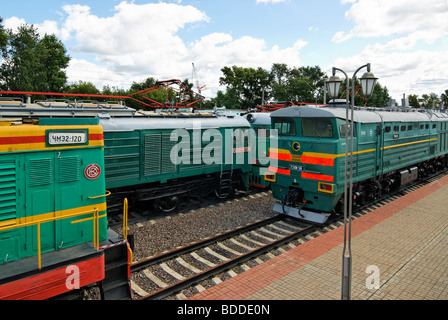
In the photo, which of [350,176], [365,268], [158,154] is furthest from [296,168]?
[350,176]

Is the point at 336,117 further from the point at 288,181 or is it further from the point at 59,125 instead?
the point at 59,125

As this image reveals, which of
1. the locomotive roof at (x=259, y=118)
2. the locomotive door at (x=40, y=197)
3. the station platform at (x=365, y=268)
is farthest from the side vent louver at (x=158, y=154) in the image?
the locomotive door at (x=40, y=197)

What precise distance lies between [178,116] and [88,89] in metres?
51.5

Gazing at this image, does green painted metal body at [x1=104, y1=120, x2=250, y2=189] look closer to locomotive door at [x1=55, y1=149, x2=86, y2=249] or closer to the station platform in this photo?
locomotive door at [x1=55, y1=149, x2=86, y2=249]

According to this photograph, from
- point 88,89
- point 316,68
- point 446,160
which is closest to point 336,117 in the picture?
point 446,160

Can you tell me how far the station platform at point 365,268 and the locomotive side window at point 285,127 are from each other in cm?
352

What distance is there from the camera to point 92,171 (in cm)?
611

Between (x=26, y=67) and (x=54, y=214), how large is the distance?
36378 mm

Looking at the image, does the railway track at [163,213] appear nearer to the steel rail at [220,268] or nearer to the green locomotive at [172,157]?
the green locomotive at [172,157]

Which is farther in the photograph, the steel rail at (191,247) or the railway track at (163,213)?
the railway track at (163,213)

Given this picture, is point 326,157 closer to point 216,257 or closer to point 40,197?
point 216,257

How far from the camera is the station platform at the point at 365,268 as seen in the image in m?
6.67

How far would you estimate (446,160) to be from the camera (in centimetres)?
2217

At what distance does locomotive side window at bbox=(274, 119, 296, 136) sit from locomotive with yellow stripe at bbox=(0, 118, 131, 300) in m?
6.91
